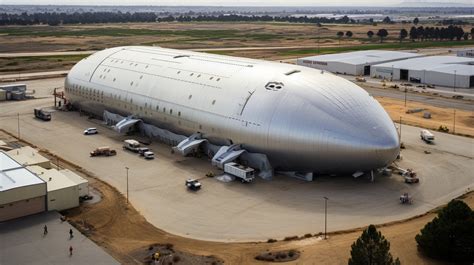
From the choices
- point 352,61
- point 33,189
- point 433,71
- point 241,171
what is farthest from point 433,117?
point 33,189

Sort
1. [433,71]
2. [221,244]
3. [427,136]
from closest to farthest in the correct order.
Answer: [221,244]
[427,136]
[433,71]

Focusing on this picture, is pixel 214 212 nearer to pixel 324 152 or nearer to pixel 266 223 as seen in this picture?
pixel 266 223

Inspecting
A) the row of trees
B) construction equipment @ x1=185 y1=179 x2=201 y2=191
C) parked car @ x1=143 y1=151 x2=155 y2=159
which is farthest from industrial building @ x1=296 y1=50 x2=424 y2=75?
the row of trees

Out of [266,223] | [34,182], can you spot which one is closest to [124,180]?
[34,182]

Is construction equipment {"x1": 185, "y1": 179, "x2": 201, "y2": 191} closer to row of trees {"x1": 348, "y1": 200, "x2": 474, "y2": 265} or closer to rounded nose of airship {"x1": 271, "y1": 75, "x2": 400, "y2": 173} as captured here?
rounded nose of airship {"x1": 271, "y1": 75, "x2": 400, "y2": 173}

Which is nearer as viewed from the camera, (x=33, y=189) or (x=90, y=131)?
(x=33, y=189)

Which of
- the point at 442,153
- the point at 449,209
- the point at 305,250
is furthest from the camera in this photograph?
the point at 442,153

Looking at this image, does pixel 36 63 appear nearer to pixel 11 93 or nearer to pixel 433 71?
pixel 11 93
